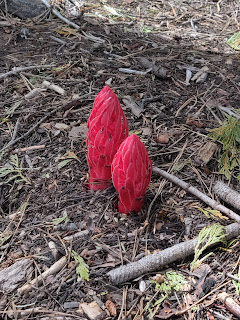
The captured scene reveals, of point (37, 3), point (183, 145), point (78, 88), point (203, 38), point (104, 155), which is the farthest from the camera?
point (37, 3)

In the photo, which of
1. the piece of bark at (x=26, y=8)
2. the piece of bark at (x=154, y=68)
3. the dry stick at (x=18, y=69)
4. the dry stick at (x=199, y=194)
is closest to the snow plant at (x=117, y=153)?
the dry stick at (x=199, y=194)

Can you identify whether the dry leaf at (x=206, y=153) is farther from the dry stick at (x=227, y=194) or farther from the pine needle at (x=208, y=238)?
the pine needle at (x=208, y=238)

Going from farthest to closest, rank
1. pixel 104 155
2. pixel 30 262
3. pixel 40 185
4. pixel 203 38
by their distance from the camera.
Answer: pixel 203 38, pixel 40 185, pixel 104 155, pixel 30 262

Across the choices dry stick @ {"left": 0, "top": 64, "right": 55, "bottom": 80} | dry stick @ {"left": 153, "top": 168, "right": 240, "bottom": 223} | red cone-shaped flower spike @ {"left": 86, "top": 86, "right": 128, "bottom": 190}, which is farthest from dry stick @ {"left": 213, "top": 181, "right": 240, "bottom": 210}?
dry stick @ {"left": 0, "top": 64, "right": 55, "bottom": 80}

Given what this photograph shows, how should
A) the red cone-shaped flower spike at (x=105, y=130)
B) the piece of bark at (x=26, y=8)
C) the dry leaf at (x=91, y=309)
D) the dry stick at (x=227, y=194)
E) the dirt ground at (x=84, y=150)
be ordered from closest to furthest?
1. the dry leaf at (x=91, y=309)
2. the dirt ground at (x=84, y=150)
3. the red cone-shaped flower spike at (x=105, y=130)
4. the dry stick at (x=227, y=194)
5. the piece of bark at (x=26, y=8)

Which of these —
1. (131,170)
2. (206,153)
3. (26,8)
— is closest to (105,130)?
(131,170)

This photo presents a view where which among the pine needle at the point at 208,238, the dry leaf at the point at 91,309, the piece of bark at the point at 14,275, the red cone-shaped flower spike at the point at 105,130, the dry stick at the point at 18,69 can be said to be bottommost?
the piece of bark at the point at 14,275

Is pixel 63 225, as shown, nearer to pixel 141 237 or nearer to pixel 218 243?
pixel 141 237

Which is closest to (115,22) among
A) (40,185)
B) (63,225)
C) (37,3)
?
(37,3)
